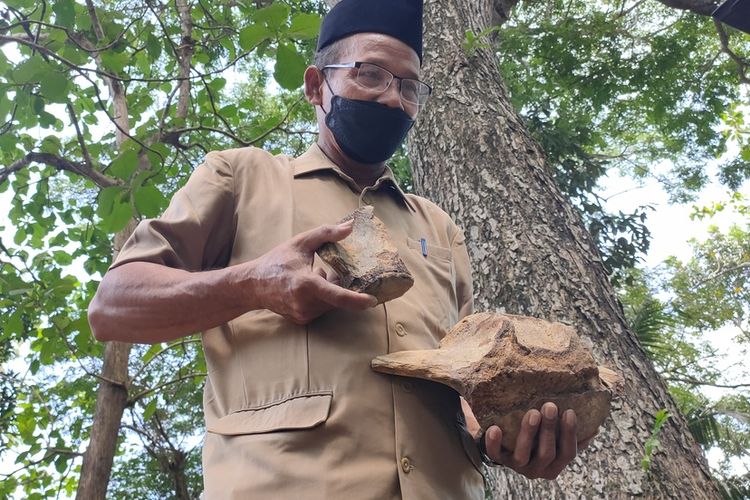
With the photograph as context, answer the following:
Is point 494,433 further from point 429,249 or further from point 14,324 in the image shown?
point 14,324

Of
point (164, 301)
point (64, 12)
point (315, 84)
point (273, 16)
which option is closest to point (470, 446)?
point (164, 301)

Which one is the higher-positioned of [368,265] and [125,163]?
[125,163]

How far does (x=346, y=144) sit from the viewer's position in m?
1.86

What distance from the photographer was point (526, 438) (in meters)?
1.43

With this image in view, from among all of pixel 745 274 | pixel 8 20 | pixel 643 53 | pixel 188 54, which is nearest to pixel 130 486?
pixel 188 54

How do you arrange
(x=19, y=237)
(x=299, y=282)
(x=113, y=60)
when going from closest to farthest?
(x=299, y=282), (x=113, y=60), (x=19, y=237)

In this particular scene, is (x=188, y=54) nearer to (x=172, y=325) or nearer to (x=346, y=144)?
(x=346, y=144)

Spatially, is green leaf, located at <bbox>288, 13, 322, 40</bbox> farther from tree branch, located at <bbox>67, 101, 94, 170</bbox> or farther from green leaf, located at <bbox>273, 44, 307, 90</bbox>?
tree branch, located at <bbox>67, 101, 94, 170</bbox>

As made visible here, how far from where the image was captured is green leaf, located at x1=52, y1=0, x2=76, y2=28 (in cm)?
289

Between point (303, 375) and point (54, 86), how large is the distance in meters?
1.95

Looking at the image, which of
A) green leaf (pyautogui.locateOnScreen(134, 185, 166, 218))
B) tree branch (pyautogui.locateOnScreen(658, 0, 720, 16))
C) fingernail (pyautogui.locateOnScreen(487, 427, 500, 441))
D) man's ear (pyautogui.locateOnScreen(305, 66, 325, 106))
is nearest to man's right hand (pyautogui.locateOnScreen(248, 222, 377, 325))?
fingernail (pyautogui.locateOnScreen(487, 427, 500, 441))

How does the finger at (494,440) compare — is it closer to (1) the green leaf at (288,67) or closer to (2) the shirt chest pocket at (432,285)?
(2) the shirt chest pocket at (432,285)

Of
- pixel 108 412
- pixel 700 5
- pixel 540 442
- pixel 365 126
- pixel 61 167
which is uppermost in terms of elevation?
pixel 700 5

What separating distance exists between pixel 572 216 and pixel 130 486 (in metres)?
8.55
